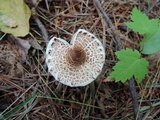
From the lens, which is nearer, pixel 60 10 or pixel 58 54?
pixel 58 54

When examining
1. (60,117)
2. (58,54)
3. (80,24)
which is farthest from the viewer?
(80,24)

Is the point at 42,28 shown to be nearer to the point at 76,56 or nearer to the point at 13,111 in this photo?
the point at 76,56

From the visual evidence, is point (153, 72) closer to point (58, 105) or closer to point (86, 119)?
point (86, 119)

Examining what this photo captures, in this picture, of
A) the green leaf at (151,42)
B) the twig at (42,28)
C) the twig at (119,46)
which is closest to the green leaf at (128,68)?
the green leaf at (151,42)

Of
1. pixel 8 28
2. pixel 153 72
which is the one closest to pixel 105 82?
pixel 153 72

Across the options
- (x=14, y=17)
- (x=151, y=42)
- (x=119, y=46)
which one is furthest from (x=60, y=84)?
(x=151, y=42)

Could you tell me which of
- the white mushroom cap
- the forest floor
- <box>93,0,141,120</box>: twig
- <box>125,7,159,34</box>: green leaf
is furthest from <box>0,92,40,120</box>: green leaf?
<box>125,7,159,34</box>: green leaf

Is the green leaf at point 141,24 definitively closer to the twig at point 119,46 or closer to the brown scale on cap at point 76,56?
the twig at point 119,46

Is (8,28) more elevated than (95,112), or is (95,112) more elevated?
(8,28)
